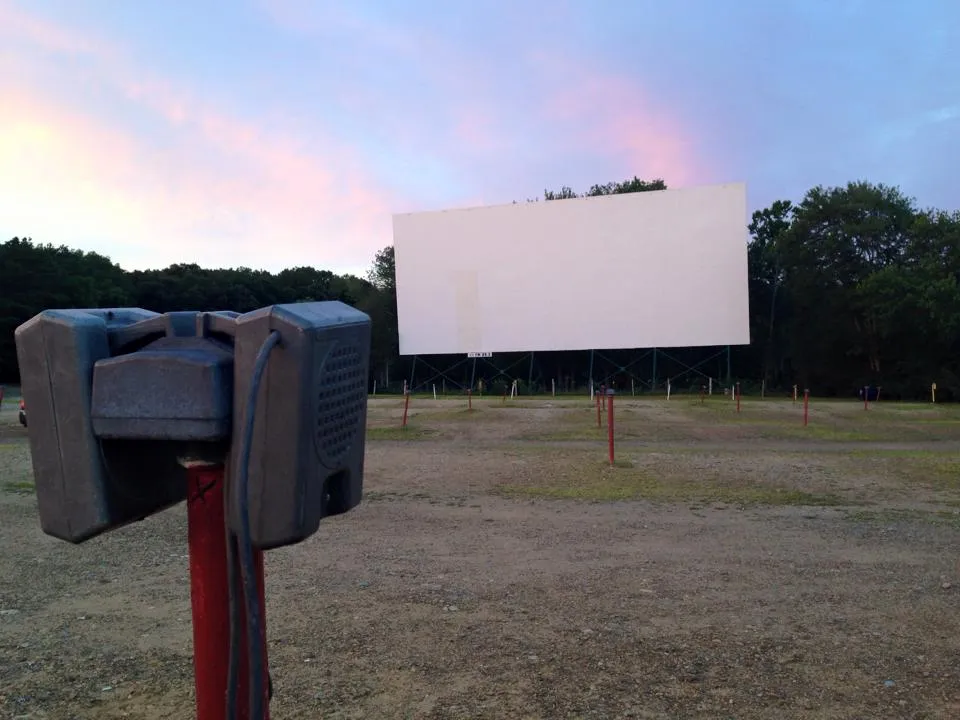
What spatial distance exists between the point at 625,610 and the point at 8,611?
3484 mm

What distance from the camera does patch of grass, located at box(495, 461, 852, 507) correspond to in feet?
26.5

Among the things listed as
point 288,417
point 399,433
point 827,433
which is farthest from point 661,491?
point 827,433

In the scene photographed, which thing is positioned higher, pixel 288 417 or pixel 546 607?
pixel 288 417

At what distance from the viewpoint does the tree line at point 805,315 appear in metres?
34.5

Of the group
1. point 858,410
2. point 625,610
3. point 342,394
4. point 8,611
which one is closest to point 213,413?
point 342,394

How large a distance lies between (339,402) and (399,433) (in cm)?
1460

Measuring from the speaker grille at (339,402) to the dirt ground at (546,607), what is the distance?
6.00 feet

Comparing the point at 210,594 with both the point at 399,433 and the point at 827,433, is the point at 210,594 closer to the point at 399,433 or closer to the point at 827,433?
the point at 399,433

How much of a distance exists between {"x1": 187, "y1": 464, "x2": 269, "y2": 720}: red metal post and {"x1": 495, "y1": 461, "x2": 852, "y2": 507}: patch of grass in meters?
6.50

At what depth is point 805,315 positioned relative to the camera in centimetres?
4081

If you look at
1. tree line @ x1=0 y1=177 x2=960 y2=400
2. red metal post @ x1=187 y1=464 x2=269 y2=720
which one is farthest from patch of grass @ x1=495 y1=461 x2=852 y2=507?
tree line @ x1=0 y1=177 x2=960 y2=400

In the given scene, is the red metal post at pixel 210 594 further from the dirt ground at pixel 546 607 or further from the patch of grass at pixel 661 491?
the patch of grass at pixel 661 491

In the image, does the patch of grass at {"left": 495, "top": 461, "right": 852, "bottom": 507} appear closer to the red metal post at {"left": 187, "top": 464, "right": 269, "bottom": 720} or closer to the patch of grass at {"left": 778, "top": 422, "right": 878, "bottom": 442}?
the red metal post at {"left": 187, "top": 464, "right": 269, "bottom": 720}

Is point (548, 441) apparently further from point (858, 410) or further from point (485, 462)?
point (858, 410)
